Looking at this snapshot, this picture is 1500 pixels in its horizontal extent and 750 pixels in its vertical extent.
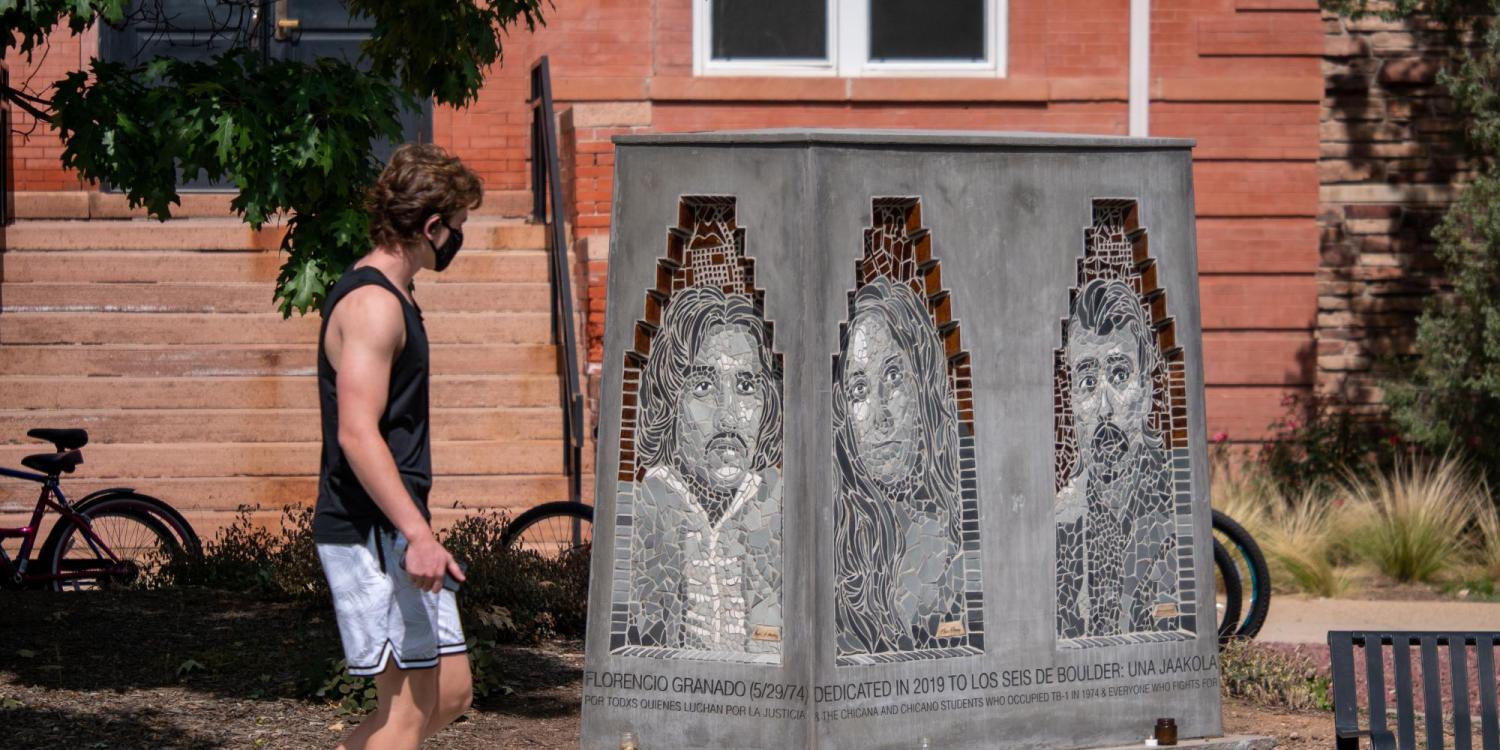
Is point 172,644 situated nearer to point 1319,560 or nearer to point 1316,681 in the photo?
point 1316,681

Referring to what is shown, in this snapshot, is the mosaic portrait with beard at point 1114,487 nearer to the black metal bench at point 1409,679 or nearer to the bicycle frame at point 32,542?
the black metal bench at point 1409,679

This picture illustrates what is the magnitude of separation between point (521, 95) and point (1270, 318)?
5546 mm

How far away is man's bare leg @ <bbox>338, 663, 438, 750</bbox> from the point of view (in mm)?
3938

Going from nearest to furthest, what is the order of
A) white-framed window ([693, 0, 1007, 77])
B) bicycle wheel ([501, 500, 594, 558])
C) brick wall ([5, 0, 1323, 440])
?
bicycle wheel ([501, 500, 594, 558]) → brick wall ([5, 0, 1323, 440]) → white-framed window ([693, 0, 1007, 77])

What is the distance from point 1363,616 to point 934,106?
4802 mm

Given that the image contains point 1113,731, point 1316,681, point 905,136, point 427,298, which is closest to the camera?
point 905,136

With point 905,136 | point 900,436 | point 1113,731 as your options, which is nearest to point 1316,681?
point 1113,731

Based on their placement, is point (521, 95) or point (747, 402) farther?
point (521, 95)

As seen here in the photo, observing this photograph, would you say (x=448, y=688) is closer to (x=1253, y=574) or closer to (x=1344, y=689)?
(x=1344, y=689)

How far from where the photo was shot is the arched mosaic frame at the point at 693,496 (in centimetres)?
505

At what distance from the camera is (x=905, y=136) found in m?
5.03

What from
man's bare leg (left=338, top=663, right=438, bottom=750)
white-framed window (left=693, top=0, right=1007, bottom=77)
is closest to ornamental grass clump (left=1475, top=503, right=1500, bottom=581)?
white-framed window (left=693, top=0, right=1007, bottom=77)

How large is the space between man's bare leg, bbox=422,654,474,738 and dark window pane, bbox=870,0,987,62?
928cm

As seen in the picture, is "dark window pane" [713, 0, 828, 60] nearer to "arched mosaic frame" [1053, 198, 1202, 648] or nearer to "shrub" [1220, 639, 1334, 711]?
"shrub" [1220, 639, 1334, 711]
